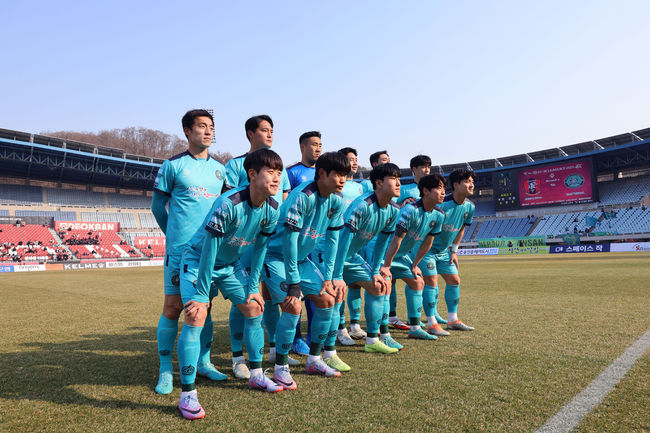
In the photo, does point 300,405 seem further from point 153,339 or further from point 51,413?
point 153,339

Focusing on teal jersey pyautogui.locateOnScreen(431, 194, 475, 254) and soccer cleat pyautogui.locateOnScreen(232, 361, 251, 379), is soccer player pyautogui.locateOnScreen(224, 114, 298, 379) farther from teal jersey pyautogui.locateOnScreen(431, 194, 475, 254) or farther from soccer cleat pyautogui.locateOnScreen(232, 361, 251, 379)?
teal jersey pyautogui.locateOnScreen(431, 194, 475, 254)

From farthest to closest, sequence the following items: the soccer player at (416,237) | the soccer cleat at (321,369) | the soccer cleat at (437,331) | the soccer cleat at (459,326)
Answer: the soccer cleat at (459,326)
the soccer cleat at (437,331)
the soccer player at (416,237)
the soccer cleat at (321,369)

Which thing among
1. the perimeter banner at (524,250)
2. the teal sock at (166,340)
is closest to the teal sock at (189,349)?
the teal sock at (166,340)

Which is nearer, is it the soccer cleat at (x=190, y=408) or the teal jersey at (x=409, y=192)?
the soccer cleat at (x=190, y=408)

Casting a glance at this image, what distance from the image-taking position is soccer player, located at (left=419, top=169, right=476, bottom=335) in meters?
6.30

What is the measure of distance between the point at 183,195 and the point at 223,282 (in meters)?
1.04

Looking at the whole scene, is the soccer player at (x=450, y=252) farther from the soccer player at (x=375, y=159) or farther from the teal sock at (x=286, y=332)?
the teal sock at (x=286, y=332)

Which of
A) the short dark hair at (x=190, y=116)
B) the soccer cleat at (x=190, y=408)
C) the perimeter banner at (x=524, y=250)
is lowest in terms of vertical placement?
the perimeter banner at (x=524, y=250)

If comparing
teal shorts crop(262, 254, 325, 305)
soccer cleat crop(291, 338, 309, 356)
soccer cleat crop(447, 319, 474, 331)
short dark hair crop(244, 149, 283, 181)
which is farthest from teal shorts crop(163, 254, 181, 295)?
soccer cleat crop(447, 319, 474, 331)

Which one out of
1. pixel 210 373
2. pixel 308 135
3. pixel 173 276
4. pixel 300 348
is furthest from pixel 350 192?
pixel 210 373

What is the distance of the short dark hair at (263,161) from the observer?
11.4ft

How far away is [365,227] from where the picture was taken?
4.82 metres

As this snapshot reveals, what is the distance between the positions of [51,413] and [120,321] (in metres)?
5.01

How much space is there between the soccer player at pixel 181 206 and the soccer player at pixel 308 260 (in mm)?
819
